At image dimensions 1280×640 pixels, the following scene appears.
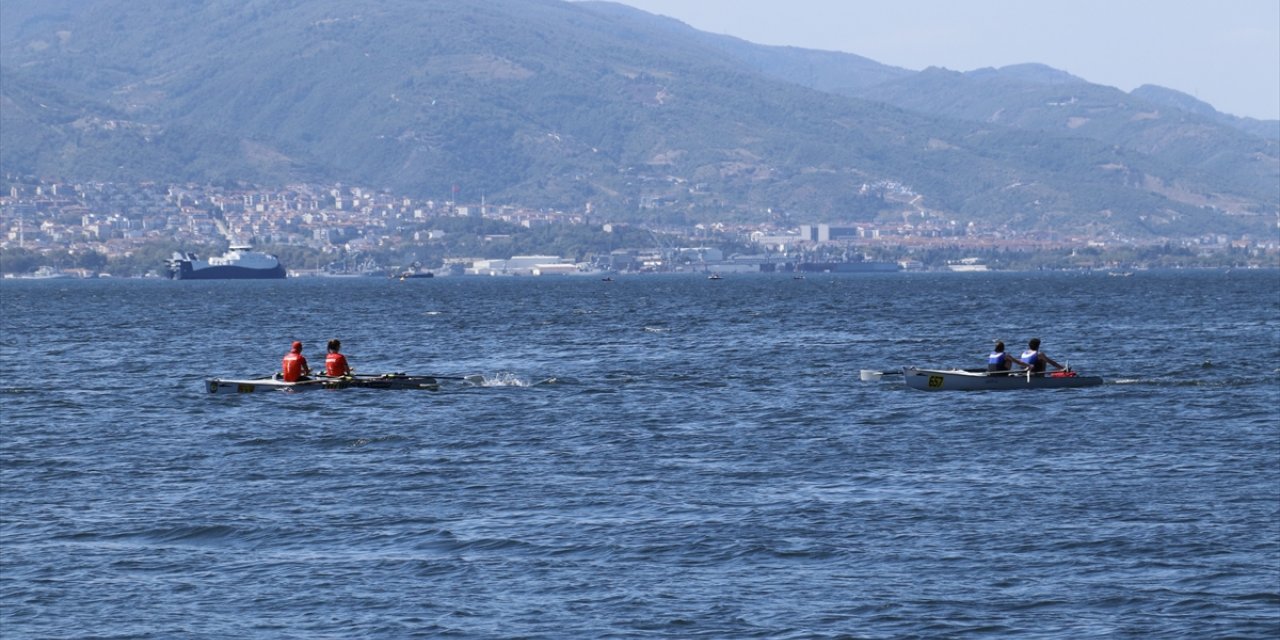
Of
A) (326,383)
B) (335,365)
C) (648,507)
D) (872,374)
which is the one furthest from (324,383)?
(648,507)

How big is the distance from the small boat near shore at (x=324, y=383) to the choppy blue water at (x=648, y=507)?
586mm

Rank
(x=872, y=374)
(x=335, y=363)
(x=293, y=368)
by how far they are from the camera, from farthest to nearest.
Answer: (x=872, y=374) < (x=293, y=368) < (x=335, y=363)

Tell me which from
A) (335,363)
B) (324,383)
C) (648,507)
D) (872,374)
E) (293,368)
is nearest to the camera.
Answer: (648,507)

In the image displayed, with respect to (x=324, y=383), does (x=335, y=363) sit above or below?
above

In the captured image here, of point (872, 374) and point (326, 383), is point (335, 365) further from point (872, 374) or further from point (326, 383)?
point (872, 374)

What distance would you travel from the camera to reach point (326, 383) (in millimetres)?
68812

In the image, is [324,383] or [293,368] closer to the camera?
[324,383]

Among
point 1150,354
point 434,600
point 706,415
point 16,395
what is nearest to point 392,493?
point 434,600

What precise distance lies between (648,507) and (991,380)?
29.0 meters

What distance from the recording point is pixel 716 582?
35.0m

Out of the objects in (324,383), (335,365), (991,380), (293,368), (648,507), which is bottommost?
(648,507)

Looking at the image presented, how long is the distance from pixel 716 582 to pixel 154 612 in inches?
379

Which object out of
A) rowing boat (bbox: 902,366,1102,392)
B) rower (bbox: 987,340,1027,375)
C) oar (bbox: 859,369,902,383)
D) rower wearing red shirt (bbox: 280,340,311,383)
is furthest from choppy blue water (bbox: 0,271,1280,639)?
oar (bbox: 859,369,902,383)

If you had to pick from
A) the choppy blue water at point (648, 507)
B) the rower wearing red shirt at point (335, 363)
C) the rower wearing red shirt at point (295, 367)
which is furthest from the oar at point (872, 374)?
the rower wearing red shirt at point (295, 367)
